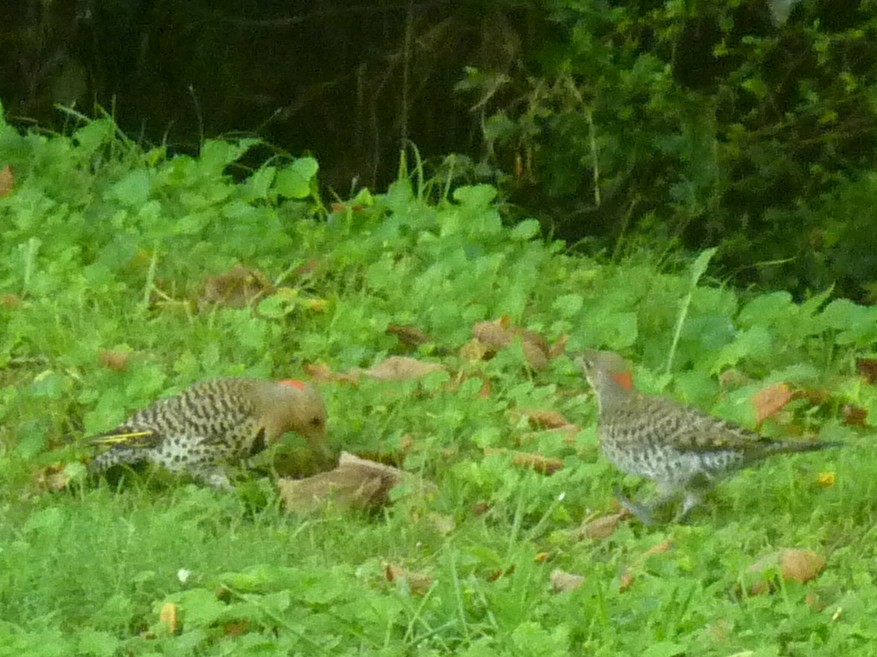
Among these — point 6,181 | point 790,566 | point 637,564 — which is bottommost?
point 6,181

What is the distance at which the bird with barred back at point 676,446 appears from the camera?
569 centimetres

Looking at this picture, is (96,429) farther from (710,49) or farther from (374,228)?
(710,49)

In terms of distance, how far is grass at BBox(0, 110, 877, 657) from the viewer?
4.70 meters

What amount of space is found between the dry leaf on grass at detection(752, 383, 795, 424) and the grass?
0.05 meters

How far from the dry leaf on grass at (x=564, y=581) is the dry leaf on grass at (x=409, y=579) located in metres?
0.33

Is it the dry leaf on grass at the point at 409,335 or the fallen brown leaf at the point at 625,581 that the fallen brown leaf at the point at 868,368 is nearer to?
the dry leaf on grass at the point at 409,335

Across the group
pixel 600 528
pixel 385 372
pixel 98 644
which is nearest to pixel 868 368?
pixel 385 372

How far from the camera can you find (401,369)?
6.91 metres

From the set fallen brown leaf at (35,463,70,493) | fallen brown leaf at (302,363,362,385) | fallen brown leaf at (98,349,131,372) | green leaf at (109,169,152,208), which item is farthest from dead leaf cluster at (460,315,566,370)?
green leaf at (109,169,152,208)

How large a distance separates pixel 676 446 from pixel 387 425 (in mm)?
1216

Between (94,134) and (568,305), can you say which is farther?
(94,134)

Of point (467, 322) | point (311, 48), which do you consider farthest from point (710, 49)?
point (467, 322)

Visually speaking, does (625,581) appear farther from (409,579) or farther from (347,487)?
(347,487)

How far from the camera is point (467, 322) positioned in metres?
7.44
